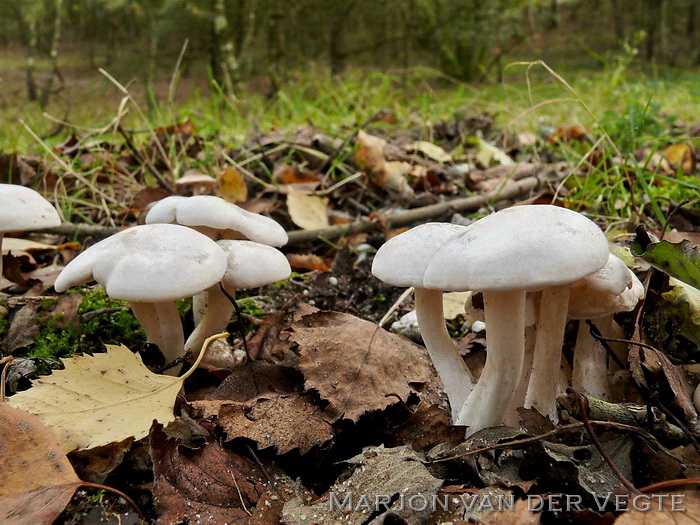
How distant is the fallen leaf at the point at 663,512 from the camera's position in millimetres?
1044

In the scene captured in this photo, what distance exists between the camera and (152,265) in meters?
1.43

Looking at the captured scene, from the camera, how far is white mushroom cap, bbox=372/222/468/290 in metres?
1.30

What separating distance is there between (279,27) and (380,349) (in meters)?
8.60

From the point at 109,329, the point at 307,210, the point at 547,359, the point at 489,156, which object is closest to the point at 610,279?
the point at 547,359

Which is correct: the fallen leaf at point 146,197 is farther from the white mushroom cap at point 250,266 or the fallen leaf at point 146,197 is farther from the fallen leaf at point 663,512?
the fallen leaf at point 663,512

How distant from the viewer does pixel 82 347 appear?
1970mm

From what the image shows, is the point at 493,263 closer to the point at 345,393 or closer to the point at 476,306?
the point at 476,306

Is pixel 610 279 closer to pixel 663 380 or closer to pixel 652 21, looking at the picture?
pixel 663 380

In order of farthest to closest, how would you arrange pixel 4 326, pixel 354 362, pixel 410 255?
pixel 4 326 → pixel 354 362 → pixel 410 255

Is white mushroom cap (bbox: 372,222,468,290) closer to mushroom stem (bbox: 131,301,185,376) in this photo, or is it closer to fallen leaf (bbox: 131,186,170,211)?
mushroom stem (bbox: 131,301,185,376)

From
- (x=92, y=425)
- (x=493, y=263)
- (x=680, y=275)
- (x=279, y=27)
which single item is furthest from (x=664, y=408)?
(x=279, y=27)

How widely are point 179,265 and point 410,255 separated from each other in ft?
1.96

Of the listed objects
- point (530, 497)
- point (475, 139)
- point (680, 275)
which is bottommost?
point (475, 139)

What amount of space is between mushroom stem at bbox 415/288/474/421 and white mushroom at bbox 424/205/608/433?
0.55ft
